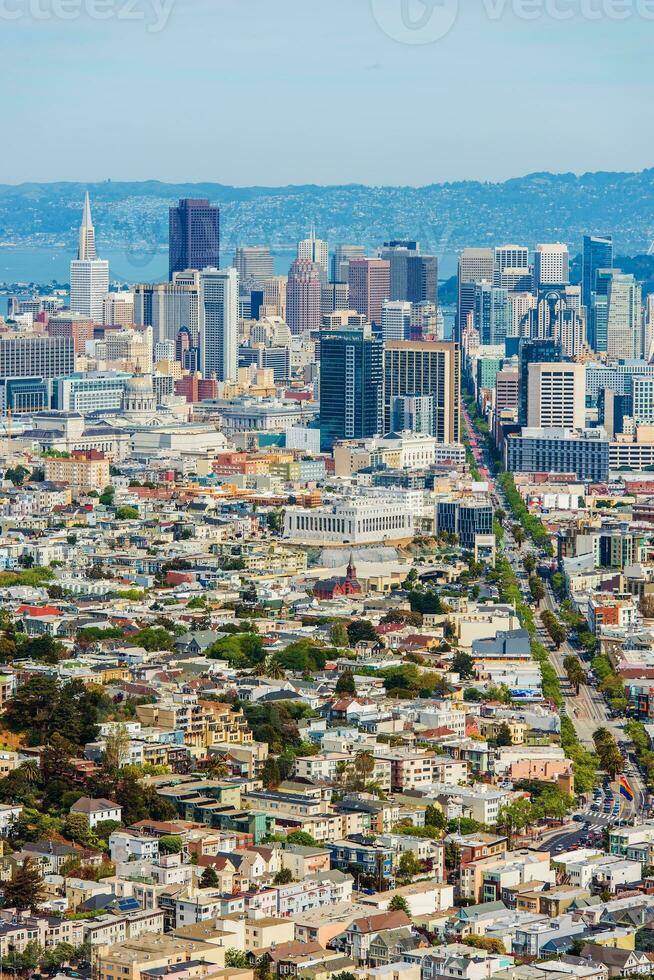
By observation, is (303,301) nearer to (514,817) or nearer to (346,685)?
(346,685)

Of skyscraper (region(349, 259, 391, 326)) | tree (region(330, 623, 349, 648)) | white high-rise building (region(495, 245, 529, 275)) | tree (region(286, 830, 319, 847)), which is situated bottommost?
tree (region(286, 830, 319, 847))

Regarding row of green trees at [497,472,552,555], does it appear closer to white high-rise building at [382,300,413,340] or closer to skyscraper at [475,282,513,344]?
white high-rise building at [382,300,413,340]

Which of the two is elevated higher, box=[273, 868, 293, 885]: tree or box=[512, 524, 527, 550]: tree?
box=[273, 868, 293, 885]: tree

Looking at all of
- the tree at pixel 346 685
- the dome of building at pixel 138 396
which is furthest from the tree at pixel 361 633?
the dome of building at pixel 138 396

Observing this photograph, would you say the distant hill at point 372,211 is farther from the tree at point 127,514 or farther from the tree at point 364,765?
the tree at point 364,765

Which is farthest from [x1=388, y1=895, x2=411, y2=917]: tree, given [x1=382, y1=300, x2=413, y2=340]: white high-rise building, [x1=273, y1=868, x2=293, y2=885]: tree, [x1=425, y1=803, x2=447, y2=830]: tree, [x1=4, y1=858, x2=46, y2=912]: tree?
[x1=382, y1=300, x2=413, y2=340]: white high-rise building
